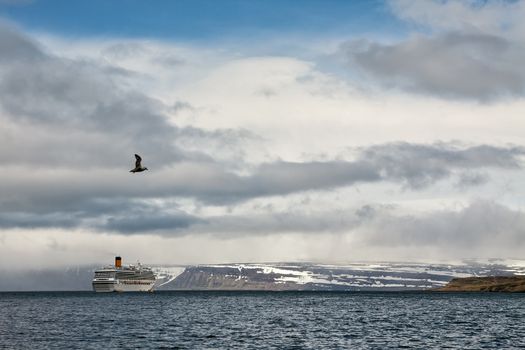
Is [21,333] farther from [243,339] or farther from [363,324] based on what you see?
[363,324]

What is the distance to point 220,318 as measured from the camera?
164625 millimetres

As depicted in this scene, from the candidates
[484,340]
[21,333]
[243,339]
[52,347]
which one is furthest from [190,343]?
[484,340]

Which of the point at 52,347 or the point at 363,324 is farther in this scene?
the point at 363,324

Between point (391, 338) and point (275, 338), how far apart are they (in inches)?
686

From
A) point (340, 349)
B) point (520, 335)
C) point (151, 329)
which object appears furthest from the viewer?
point (151, 329)

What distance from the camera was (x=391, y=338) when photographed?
11525 cm

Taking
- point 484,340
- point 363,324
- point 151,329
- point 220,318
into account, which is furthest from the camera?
point 220,318

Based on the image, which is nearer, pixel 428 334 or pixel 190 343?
pixel 190 343

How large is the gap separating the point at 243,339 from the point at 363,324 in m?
39.4

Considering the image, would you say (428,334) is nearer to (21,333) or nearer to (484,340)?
(484,340)

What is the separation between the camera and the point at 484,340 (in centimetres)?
11244

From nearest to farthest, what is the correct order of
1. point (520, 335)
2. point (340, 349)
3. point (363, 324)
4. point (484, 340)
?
point (340, 349) → point (484, 340) → point (520, 335) → point (363, 324)

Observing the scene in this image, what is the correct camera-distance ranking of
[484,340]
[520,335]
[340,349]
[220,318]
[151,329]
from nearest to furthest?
[340,349]
[484,340]
[520,335]
[151,329]
[220,318]

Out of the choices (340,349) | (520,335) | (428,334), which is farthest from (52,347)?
(520,335)
